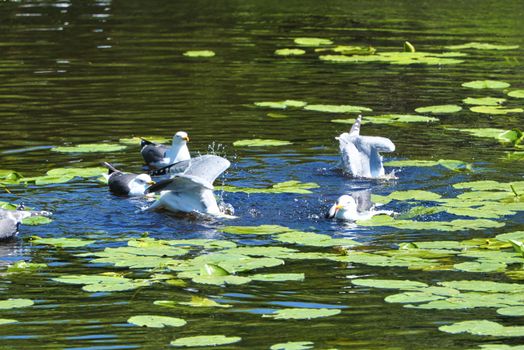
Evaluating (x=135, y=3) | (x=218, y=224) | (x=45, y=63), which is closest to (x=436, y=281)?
(x=218, y=224)

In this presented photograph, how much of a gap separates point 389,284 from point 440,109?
22.0ft

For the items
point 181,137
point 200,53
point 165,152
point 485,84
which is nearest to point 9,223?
point 181,137

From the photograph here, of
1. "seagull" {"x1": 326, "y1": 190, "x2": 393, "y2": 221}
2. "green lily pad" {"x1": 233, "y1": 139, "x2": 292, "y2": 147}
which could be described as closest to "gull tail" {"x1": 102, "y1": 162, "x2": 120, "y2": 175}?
"green lily pad" {"x1": 233, "y1": 139, "x2": 292, "y2": 147}

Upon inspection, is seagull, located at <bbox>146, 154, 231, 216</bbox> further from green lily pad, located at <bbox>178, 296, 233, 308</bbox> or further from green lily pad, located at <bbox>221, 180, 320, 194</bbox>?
green lily pad, located at <bbox>178, 296, 233, 308</bbox>

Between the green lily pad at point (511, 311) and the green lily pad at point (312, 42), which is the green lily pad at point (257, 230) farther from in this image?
the green lily pad at point (312, 42)

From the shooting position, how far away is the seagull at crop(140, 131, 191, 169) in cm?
1259

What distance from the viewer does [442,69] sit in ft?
59.9

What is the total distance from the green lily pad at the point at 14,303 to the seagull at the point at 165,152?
15.1ft

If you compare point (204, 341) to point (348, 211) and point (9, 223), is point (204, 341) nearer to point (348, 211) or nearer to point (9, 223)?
point (9, 223)

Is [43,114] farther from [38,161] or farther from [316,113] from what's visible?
[316,113]

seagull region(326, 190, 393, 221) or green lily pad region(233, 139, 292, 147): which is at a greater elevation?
green lily pad region(233, 139, 292, 147)

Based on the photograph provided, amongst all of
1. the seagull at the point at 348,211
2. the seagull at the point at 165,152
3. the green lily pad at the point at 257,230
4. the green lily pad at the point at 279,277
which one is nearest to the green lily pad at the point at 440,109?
the seagull at the point at 165,152

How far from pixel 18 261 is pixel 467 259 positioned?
3.45 meters

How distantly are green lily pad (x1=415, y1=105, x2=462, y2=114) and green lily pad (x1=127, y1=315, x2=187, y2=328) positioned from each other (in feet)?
25.1
